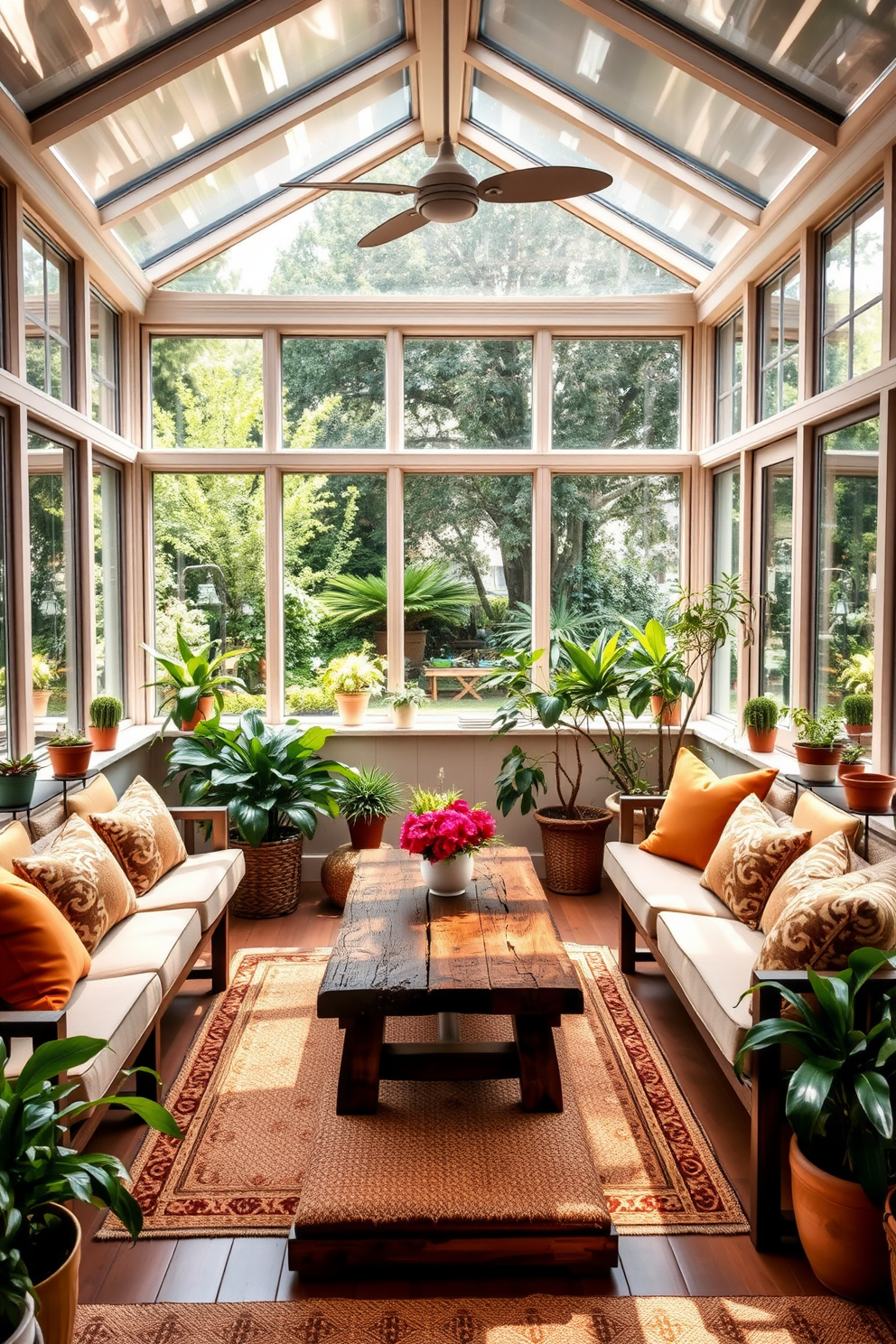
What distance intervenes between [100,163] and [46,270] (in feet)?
1.72

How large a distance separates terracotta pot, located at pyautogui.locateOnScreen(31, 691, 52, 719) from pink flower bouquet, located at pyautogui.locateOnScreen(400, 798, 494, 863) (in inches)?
74.7

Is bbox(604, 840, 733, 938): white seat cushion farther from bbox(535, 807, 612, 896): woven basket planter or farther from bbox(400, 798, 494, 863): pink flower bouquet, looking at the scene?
bbox(535, 807, 612, 896): woven basket planter

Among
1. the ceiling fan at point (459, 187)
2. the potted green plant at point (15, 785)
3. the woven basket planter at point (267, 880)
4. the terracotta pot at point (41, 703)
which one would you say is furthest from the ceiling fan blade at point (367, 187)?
the woven basket planter at point (267, 880)

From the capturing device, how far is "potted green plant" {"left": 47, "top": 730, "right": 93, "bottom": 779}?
393 cm

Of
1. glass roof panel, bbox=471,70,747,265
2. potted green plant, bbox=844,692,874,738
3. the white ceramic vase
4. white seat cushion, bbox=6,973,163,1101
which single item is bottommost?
white seat cushion, bbox=6,973,163,1101

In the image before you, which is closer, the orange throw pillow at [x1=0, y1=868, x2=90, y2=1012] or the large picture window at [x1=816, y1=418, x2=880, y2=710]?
the orange throw pillow at [x1=0, y1=868, x2=90, y2=1012]

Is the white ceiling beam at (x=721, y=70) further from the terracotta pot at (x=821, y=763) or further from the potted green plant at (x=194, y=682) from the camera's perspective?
the potted green plant at (x=194, y=682)

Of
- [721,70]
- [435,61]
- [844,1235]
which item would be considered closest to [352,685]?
[435,61]

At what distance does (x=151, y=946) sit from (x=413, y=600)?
3.11 meters

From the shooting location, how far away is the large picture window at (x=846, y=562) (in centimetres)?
370

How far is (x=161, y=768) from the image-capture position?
557 centimetres

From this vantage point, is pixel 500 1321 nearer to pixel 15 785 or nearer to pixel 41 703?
pixel 15 785

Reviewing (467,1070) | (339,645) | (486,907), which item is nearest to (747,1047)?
(467,1070)

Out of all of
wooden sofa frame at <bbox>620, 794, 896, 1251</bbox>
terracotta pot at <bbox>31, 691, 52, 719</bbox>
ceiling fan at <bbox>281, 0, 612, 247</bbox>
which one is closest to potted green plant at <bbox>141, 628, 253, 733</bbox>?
terracotta pot at <bbox>31, 691, 52, 719</bbox>
